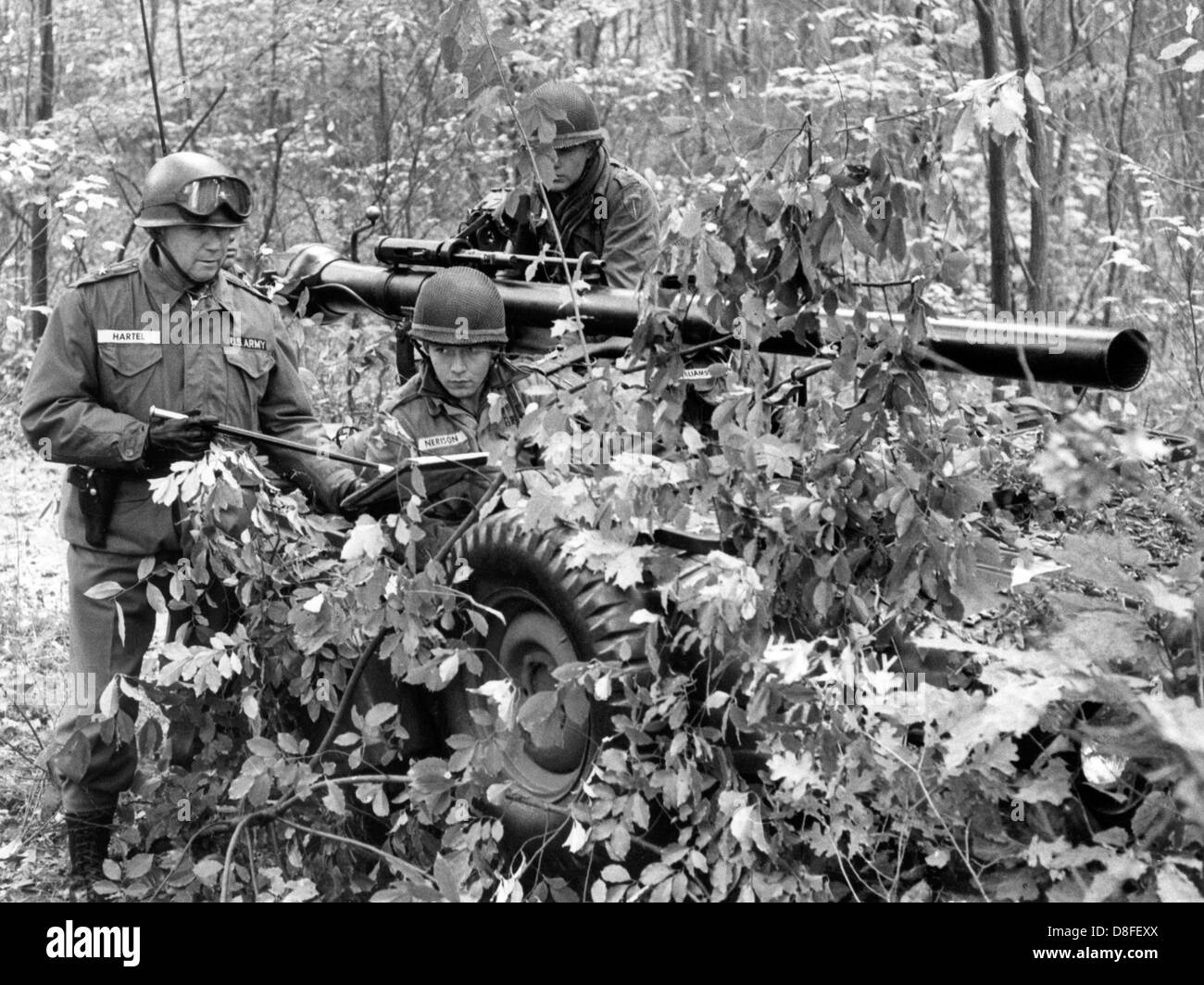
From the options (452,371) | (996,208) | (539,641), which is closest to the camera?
(539,641)

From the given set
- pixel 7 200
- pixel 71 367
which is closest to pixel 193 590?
pixel 71 367

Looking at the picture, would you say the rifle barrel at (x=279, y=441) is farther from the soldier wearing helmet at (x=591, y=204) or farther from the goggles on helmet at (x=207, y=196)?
the soldier wearing helmet at (x=591, y=204)

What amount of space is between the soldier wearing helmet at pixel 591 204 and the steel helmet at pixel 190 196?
142 cm

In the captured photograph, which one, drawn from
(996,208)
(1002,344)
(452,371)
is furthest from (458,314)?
(996,208)

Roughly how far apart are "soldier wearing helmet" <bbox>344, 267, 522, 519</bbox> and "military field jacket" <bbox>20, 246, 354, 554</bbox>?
307 mm

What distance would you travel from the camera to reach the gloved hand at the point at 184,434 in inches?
178

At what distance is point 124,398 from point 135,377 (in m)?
0.08

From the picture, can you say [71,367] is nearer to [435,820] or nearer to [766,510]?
[435,820]

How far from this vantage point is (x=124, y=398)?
4.80 m

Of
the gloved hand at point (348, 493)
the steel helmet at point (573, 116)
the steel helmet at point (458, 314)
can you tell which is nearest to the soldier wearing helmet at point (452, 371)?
the steel helmet at point (458, 314)

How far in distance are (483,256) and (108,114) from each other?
734 cm

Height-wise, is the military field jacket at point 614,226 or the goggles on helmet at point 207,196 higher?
the goggles on helmet at point 207,196

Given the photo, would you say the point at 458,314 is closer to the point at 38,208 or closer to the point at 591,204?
the point at 591,204
